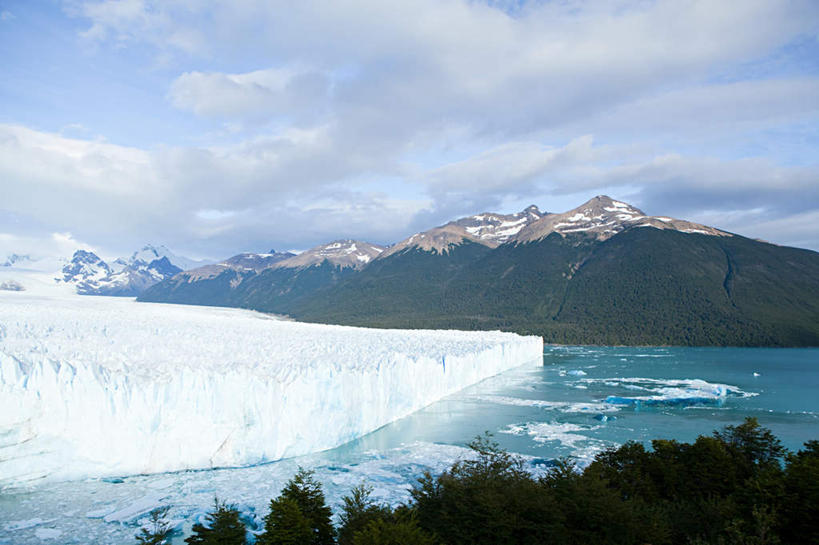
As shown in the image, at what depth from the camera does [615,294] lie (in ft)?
358

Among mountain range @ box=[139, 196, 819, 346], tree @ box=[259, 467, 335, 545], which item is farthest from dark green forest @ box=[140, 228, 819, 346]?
tree @ box=[259, 467, 335, 545]

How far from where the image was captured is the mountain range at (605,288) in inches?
3541

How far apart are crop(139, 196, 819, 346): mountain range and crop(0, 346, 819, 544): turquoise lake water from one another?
140ft

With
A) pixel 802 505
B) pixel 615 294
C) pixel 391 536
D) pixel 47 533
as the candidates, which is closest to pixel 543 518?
pixel 391 536

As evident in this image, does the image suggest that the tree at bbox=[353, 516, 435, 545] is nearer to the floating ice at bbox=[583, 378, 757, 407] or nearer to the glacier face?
the glacier face

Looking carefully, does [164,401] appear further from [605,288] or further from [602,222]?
[602,222]

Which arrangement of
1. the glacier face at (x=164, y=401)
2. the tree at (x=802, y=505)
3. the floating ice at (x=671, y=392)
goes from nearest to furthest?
the tree at (x=802, y=505) < the glacier face at (x=164, y=401) < the floating ice at (x=671, y=392)

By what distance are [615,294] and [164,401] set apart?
357ft

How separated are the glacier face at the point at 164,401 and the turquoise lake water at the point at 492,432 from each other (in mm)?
651

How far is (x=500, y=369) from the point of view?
151 ft

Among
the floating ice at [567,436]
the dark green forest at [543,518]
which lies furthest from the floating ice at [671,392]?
the dark green forest at [543,518]

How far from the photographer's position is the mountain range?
89938 millimetres

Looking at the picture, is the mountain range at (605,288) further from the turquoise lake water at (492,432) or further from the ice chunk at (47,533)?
the ice chunk at (47,533)

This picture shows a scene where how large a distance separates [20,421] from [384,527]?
12.9 m
